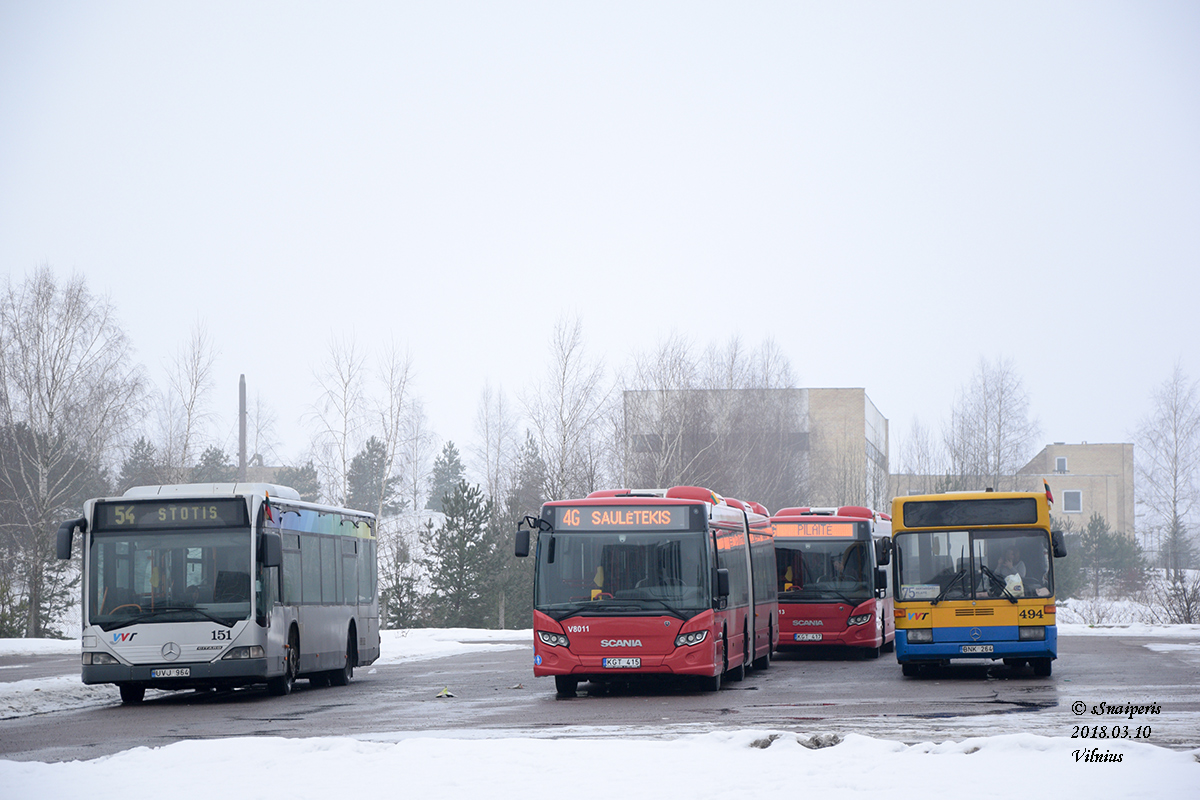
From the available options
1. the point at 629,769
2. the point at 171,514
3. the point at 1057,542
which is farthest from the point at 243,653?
the point at 1057,542

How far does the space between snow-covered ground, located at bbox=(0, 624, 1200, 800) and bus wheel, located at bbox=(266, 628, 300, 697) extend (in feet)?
24.2

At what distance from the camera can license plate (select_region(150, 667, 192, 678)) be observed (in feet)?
58.3

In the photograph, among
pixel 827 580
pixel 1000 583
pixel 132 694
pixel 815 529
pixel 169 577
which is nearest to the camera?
pixel 169 577

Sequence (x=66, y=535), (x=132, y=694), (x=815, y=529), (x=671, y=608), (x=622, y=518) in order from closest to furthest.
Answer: (x=66, y=535), (x=671, y=608), (x=622, y=518), (x=132, y=694), (x=815, y=529)

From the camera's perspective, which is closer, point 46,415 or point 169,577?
point 169,577

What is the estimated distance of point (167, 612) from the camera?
18.0 metres

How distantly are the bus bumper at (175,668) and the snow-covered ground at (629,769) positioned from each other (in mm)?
6181

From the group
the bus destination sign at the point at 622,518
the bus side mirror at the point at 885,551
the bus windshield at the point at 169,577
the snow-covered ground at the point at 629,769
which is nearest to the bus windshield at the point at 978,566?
the bus side mirror at the point at 885,551

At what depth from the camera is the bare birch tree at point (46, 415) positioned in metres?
45.2

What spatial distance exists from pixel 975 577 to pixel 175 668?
448 inches

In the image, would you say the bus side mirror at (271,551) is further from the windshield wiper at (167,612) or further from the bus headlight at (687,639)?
the bus headlight at (687,639)

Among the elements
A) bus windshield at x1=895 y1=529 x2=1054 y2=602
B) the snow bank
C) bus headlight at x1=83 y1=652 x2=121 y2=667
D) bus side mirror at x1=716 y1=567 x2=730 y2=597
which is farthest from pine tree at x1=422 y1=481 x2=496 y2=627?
the snow bank

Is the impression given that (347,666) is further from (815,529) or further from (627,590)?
(815,529)

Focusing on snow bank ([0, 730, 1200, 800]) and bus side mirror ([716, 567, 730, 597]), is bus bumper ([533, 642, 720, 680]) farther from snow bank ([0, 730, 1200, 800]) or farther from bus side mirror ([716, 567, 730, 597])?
snow bank ([0, 730, 1200, 800])
